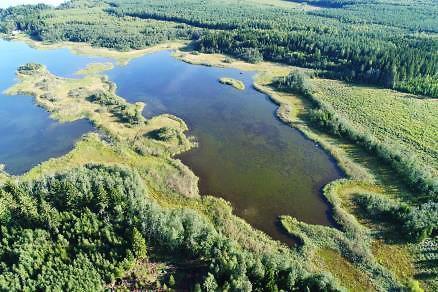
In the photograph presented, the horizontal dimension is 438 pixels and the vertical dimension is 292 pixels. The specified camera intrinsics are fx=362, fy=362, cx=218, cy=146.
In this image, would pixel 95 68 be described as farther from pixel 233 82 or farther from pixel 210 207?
pixel 210 207

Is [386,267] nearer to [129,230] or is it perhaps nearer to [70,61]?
[129,230]

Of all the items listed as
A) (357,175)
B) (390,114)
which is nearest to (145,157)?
(357,175)

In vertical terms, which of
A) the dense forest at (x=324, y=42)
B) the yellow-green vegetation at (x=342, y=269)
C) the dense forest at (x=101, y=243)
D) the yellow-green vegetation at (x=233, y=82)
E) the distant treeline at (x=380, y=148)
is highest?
the dense forest at (x=324, y=42)

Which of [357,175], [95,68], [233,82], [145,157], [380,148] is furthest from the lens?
[95,68]

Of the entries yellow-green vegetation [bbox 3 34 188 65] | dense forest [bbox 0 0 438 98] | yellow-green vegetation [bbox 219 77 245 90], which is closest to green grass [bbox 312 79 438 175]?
dense forest [bbox 0 0 438 98]

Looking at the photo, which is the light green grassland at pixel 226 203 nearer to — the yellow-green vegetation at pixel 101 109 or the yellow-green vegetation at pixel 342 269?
the yellow-green vegetation at pixel 342 269

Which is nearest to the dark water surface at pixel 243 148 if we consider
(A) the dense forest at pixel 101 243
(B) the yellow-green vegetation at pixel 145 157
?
(B) the yellow-green vegetation at pixel 145 157
